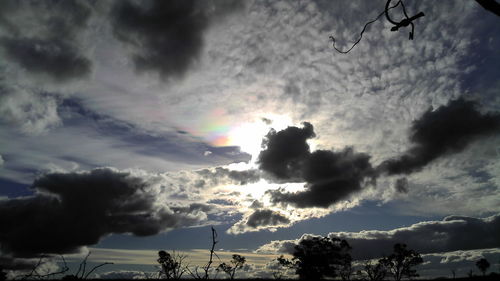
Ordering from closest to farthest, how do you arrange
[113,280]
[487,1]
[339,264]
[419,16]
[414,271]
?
1. [487,1]
2. [419,16]
3. [113,280]
4. [339,264]
5. [414,271]

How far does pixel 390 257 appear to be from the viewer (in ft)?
180

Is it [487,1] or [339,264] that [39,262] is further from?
[339,264]

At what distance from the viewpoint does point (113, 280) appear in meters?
3.94

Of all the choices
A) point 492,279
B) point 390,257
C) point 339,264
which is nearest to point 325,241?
point 339,264

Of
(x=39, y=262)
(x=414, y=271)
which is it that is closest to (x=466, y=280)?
(x=39, y=262)

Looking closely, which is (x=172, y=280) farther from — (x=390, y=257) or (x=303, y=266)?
(x=390, y=257)

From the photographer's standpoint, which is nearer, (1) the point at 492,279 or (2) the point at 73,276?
(1) the point at 492,279

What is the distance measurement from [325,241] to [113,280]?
51.0 m

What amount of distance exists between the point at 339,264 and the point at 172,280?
166 feet

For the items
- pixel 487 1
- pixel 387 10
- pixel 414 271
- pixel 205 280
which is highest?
pixel 387 10

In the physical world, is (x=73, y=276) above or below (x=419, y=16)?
below

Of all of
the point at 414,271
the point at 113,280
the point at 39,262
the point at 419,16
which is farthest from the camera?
the point at 414,271

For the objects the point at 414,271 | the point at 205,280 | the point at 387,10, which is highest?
the point at 387,10

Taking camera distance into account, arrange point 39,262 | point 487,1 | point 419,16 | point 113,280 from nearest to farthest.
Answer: point 487,1
point 419,16
point 113,280
point 39,262
